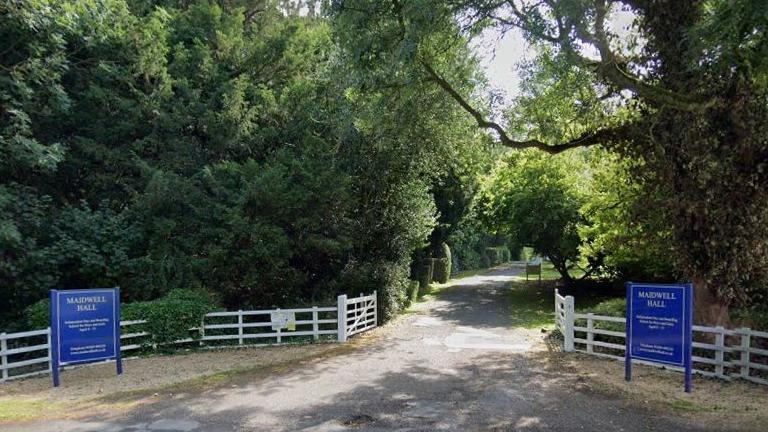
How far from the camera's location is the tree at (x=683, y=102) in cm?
904

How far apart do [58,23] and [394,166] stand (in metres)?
9.86

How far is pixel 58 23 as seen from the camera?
1358cm

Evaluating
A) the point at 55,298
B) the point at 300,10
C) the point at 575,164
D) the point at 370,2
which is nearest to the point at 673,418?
the point at 370,2

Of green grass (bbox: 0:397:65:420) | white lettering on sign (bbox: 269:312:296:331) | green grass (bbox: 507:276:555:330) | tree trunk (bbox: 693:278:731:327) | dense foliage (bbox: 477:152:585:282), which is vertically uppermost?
dense foliage (bbox: 477:152:585:282)

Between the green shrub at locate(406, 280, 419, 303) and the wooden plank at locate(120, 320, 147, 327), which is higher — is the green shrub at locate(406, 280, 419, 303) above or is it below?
below

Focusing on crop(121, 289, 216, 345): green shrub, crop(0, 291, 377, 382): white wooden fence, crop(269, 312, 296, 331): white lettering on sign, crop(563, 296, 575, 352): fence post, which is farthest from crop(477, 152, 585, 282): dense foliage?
crop(121, 289, 216, 345): green shrub

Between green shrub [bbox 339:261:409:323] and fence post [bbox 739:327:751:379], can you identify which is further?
green shrub [bbox 339:261:409:323]

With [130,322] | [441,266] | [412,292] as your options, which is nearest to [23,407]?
[130,322]

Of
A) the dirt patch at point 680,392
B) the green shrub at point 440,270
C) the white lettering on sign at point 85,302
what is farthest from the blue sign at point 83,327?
the green shrub at point 440,270

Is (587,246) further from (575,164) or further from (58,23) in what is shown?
(58,23)

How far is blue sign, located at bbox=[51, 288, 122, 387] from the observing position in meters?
9.18

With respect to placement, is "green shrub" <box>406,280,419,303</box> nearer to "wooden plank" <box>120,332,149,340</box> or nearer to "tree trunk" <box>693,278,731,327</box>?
"wooden plank" <box>120,332,149,340</box>

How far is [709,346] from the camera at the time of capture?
9.05 m

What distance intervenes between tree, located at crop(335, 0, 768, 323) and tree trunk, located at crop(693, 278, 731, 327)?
0.8 inches
